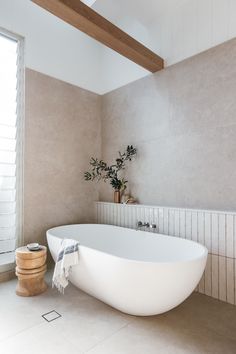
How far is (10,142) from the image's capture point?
268 cm

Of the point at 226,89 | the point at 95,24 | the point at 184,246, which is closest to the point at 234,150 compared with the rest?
the point at 226,89

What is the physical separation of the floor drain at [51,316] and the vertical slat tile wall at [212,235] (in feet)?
4.26

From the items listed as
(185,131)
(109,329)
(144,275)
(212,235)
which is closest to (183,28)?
(185,131)

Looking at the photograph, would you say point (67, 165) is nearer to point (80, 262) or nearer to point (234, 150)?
point (80, 262)

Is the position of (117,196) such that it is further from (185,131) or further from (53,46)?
(53,46)

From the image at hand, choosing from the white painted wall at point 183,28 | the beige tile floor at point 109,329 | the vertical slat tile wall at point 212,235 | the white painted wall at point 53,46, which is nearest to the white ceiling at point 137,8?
the white painted wall at point 183,28

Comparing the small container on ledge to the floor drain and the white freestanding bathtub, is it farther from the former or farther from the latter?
the floor drain

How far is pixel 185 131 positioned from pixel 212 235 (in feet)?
3.77

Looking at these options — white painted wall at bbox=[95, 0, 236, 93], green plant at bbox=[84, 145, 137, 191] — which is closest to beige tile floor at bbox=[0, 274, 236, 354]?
green plant at bbox=[84, 145, 137, 191]

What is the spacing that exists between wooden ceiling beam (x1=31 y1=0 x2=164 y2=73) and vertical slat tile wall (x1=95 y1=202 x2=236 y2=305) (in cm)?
173

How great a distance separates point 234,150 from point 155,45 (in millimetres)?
1683

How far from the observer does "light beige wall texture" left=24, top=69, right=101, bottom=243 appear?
2.82 metres

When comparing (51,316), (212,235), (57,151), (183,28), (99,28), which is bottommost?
(51,316)

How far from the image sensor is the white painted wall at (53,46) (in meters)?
2.73
